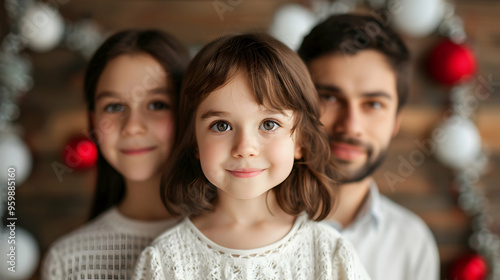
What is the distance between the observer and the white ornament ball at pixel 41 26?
5.80 ft

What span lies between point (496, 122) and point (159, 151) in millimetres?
1661

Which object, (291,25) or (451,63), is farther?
(451,63)

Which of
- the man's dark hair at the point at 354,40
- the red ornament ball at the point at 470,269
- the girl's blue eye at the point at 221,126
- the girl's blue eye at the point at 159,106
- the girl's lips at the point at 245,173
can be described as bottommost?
the red ornament ball at the point at 470,269

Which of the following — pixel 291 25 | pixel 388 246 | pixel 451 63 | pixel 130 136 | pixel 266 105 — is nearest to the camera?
pixel 266 105

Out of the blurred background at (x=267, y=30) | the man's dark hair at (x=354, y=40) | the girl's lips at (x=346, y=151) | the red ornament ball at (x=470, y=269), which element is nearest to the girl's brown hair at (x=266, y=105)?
the girl's lips at (x=346, y=151)

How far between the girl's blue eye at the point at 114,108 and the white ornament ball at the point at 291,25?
781 millimetres

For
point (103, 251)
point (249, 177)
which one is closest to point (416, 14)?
point (249, 177)

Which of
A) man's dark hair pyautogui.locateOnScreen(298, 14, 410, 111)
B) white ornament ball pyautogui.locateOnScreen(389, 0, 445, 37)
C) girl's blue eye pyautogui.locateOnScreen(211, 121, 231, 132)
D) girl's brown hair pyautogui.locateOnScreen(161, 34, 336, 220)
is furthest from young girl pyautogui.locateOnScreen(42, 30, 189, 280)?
white ornament ball pyautogui.locateOnScreen(389, 0, 445, 37)

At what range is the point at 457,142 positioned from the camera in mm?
1852

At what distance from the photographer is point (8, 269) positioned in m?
1.72

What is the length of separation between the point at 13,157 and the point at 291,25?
1.26m

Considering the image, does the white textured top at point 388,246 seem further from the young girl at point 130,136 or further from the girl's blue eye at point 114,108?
the girl's blue eye at point 114,108

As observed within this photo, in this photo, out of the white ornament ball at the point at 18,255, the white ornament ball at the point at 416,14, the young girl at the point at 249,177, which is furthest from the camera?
the white ornament ball at the point at 416,14

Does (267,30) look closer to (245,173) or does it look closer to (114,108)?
(114,108)
